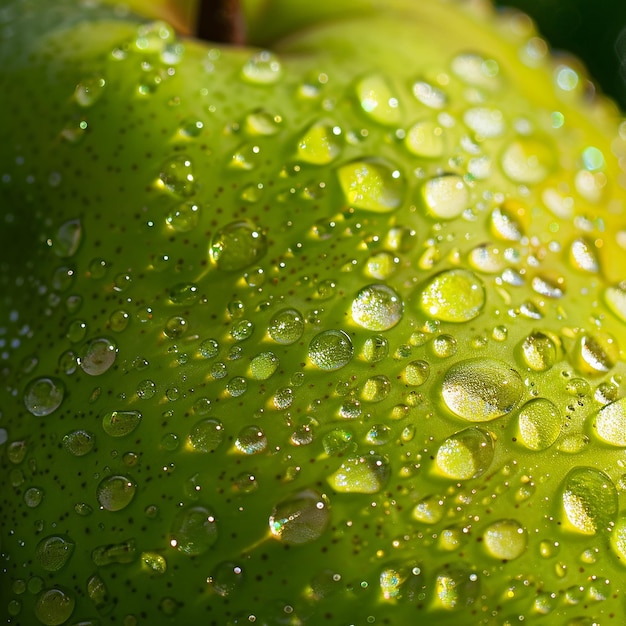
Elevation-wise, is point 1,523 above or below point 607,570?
below

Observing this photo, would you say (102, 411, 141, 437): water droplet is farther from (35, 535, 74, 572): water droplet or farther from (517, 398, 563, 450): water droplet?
(517, 398, 563, 450): water droplet

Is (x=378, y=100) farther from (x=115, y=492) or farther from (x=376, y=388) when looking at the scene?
(x=115, y=492)

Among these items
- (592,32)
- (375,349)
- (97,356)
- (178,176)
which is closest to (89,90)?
(178,176)

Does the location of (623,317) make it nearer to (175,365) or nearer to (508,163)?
(508,163)

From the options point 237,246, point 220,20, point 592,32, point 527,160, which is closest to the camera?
point 237,246

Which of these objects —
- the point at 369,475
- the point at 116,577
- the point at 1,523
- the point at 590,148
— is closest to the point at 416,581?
the point at 369,475

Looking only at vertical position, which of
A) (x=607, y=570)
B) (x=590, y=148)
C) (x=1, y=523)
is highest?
(x=590, y=148)

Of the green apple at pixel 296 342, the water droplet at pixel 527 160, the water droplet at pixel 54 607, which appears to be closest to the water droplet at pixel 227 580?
the green apple at pixel 296 342
